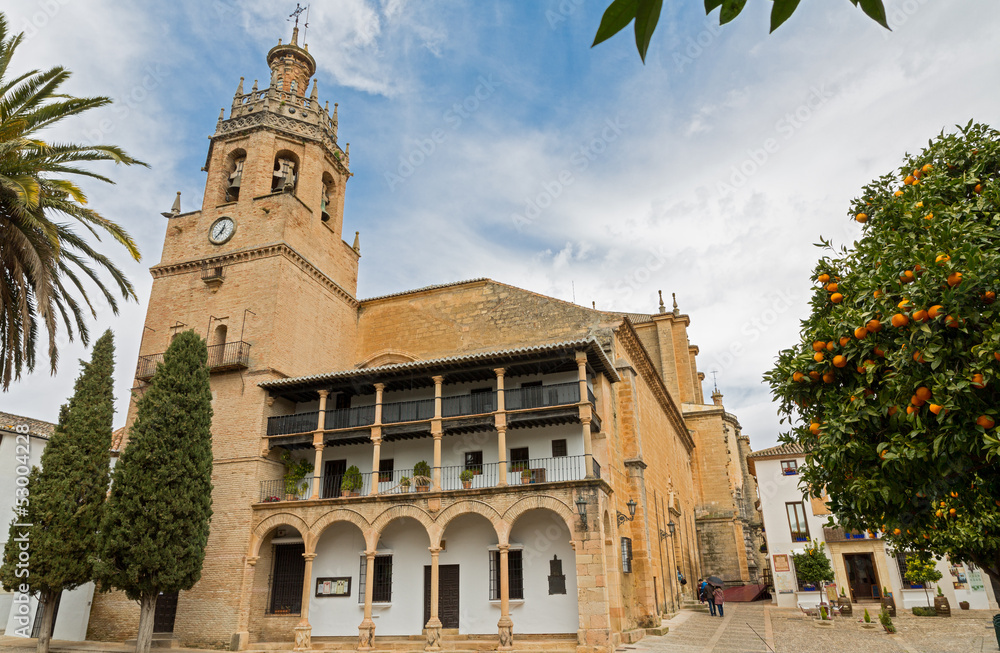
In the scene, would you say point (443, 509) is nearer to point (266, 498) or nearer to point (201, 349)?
point (266, 498)

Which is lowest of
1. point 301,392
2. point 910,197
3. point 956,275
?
point 956,275

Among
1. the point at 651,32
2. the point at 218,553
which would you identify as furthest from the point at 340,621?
the point at 651,32

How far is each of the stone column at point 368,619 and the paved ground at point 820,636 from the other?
6.54 metres

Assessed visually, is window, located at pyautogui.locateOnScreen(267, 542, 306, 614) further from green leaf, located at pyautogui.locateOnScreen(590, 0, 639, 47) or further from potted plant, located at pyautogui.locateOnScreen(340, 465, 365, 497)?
green leaf, located at pyautogui.locateOnScreen(590, 0, 639, 47)

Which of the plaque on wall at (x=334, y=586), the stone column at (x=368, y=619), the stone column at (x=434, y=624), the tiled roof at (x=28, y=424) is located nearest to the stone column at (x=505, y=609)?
the stone column at (x=434, y=624)

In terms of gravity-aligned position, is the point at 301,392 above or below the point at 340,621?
above

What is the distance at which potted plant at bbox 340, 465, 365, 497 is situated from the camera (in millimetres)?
19125

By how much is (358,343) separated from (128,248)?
13.8 meters

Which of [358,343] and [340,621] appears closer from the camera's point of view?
[340,621]

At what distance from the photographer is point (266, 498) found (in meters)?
19.4

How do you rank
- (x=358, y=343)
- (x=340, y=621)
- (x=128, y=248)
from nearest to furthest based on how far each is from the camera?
(x=128, y=248)
(x=340, y=621)
(x=358, y=343)

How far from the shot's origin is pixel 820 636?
16156 millimetres

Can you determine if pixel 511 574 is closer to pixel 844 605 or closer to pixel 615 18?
pixel 844 605

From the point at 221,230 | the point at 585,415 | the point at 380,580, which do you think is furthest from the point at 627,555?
the point at 221,230
